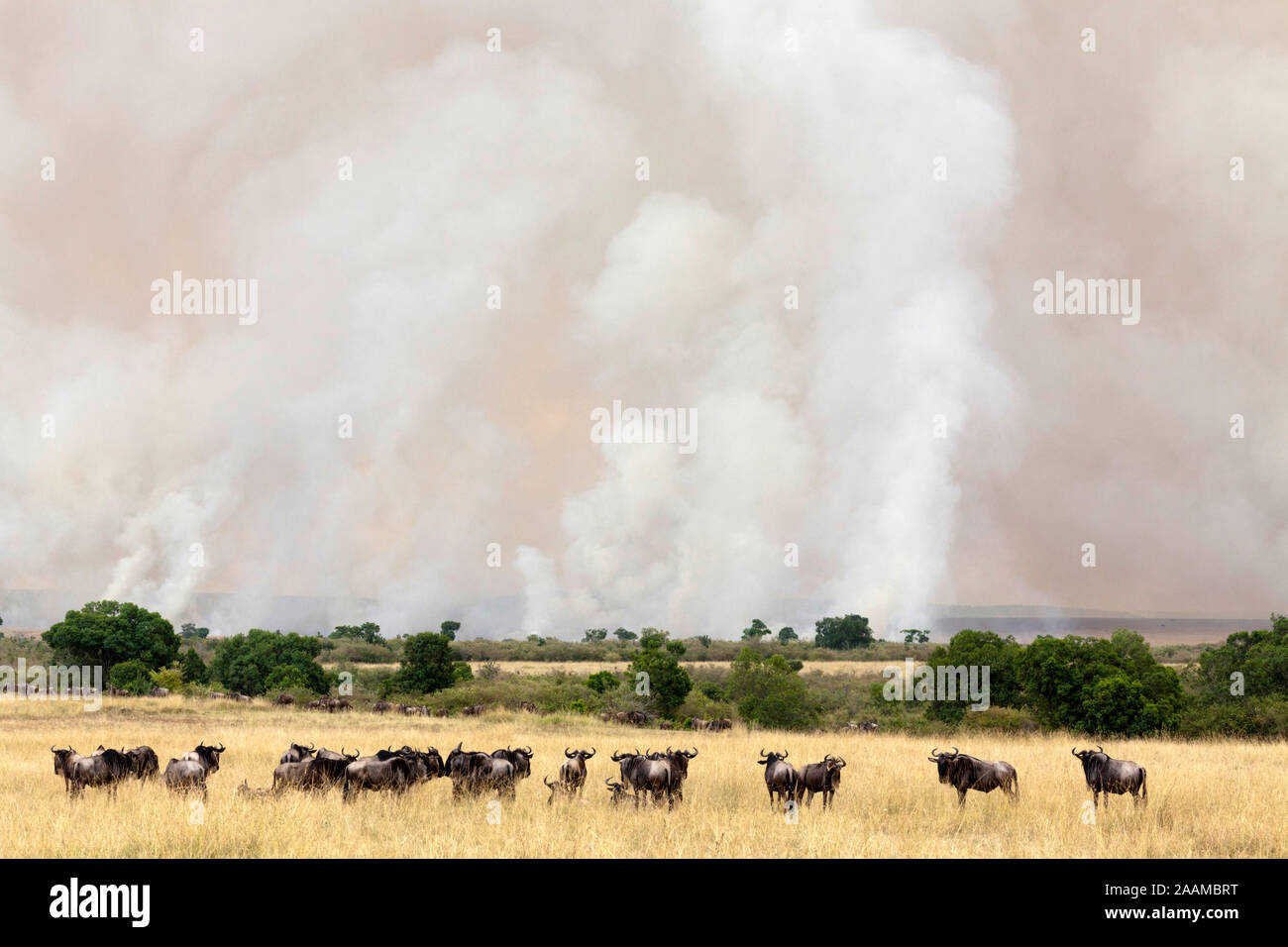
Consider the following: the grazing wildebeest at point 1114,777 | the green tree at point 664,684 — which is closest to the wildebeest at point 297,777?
the grazing wildebeest at point 1114,777

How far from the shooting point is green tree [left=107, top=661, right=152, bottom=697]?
4984cm

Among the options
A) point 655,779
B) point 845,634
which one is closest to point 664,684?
point 655,779

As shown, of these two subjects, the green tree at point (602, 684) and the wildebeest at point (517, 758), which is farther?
the green tree at point (602, 684)

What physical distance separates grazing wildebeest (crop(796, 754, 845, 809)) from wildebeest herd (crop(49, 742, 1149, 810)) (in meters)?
0.02

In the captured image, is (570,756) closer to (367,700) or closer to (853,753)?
(853,753)

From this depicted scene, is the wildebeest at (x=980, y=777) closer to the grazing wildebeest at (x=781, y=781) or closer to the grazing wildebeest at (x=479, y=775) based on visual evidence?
the grazing wildebeest at (x=781, y=781)

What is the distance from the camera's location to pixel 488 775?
57.7 ft

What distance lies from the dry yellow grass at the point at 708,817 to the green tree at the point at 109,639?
97.7 feet

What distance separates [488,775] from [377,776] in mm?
2163

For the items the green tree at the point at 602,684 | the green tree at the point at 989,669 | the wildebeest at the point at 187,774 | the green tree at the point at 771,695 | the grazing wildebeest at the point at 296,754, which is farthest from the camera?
the green tree at the point at 602,684

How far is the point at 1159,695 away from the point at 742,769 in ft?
63.4

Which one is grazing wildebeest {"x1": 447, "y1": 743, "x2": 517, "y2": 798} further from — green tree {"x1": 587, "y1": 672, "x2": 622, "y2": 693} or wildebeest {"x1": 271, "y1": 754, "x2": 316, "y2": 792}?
green tree {"x1": 587, "y1": 672, "x2": 622, "y2": 693}

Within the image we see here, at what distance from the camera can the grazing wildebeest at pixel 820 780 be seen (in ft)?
56.0
